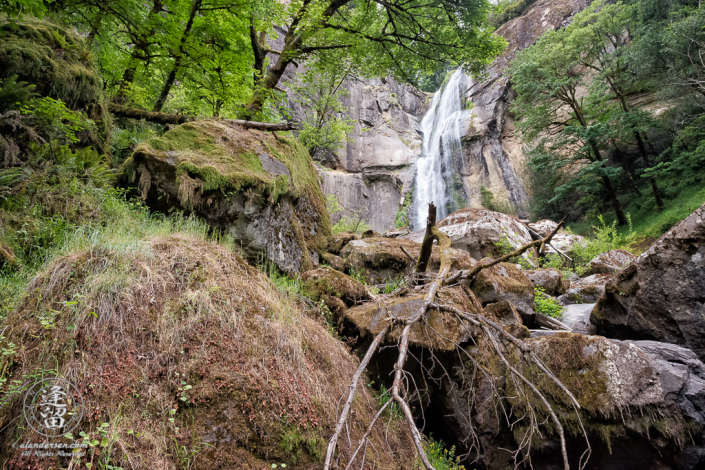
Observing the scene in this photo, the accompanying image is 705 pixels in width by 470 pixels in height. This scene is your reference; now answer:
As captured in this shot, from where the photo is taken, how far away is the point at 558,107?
683 inches

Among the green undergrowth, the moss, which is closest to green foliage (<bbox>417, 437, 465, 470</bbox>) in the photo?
the moss

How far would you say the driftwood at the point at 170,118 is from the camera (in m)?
6.00

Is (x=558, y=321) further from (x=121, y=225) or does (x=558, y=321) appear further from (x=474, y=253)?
(x=121, y=225)

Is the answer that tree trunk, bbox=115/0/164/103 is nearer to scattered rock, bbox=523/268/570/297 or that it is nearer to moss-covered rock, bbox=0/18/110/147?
moss-covered rock, bbox=0/18/110/147

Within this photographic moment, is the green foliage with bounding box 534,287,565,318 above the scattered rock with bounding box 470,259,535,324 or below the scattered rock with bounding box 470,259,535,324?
below

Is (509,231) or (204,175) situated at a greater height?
(204,175)

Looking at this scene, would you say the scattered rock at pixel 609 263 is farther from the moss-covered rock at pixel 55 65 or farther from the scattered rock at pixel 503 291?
the moss-covered rock at pixel 55 65

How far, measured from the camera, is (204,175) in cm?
441

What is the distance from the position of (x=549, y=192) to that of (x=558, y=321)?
54.5ft

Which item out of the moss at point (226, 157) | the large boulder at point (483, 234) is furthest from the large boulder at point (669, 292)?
the moss at point (226, 157)

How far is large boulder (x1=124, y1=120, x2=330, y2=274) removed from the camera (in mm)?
4434

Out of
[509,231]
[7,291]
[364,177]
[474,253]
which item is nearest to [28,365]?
[7,291]

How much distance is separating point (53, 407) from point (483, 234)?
30.4 ft

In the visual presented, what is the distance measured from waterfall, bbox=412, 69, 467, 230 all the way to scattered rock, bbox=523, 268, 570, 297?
48.2 ft
